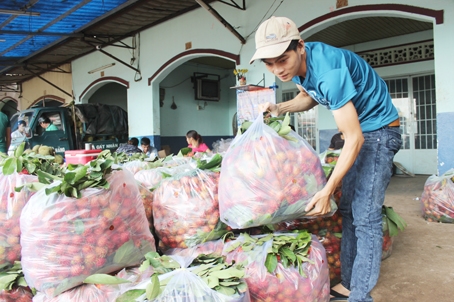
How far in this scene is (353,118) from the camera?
143cm

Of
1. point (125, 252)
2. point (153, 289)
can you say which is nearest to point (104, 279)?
point (125, 252)

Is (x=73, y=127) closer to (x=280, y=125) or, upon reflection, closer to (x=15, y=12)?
(x=15, y=12)

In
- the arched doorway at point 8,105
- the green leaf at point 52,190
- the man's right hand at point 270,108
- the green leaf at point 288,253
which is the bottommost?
the green leaf at point 288,253

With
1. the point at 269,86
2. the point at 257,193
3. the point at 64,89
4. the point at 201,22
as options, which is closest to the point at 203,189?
the point at 257,193

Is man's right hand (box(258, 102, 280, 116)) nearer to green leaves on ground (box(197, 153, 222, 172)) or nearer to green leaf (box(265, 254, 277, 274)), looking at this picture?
green leaves on ground (box(197, 153, 222, 172))

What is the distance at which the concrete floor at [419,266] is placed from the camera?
1.94m

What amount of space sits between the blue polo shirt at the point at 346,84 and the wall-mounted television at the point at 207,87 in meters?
8.88

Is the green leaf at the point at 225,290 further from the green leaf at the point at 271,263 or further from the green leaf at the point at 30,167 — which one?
the green leaf at the point at 30,167

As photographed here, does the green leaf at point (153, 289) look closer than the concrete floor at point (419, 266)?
Yes

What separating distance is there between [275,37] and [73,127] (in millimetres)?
6905

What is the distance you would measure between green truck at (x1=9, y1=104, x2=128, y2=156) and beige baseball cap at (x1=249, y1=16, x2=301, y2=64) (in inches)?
245

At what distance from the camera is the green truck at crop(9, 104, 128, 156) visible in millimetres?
6836

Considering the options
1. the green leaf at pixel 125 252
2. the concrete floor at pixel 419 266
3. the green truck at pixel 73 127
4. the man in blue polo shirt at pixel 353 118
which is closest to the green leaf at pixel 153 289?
the green leaf at pixel 125 252

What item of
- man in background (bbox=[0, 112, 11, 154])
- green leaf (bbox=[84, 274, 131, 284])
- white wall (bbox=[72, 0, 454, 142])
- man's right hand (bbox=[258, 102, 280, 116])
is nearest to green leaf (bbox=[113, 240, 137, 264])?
green leaf (bbox=[84, 274, 131, 284])
